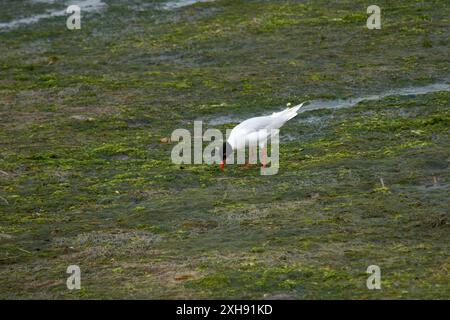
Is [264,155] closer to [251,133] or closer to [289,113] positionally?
[251,133]

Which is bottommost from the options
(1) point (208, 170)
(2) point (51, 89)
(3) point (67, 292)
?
(3) point (67, 292)

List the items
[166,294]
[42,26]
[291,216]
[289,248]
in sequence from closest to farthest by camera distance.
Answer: [166,294] < [289,248] < [291,216] < [42,26]

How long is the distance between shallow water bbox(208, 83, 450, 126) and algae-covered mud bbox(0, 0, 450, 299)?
47 mm

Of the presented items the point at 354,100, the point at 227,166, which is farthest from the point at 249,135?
the point at 354,100

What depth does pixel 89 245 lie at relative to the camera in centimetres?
1070

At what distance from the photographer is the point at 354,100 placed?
51.8 feet

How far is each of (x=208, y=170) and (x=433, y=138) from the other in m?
3.20

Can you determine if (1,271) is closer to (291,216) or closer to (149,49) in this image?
(291,216)

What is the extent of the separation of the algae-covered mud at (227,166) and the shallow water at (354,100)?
0.16 feet

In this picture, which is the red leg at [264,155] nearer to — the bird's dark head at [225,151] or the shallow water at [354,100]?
the bird's dark head at [225,151]

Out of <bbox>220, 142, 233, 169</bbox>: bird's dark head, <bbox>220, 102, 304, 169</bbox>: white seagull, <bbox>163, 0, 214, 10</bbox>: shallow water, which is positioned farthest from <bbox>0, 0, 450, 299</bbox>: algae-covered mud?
<bbox>220, 102, 304, 169</bbox>: white seagull

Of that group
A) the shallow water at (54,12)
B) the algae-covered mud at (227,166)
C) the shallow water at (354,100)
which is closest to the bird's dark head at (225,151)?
the algae-covered mud at (227,166)

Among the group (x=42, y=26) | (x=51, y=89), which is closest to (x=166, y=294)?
(x=51, y=89)

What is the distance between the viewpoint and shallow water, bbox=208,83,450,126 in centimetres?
1535
